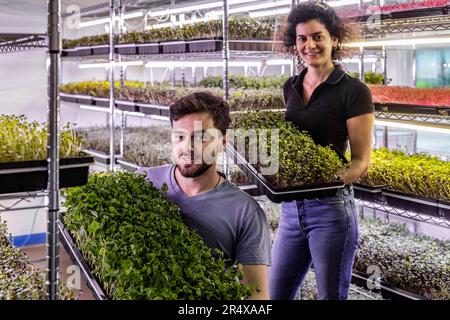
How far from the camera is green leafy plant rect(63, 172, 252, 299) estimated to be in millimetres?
1349

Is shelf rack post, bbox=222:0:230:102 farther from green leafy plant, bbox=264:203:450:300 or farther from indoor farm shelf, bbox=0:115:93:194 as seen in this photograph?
indoor farm shelf, bbox=0:115:93:194

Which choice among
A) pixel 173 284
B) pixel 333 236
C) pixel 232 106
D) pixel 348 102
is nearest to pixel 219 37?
pixel 232 106

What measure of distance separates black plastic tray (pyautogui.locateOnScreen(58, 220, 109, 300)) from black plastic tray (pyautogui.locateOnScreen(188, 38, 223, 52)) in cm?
194

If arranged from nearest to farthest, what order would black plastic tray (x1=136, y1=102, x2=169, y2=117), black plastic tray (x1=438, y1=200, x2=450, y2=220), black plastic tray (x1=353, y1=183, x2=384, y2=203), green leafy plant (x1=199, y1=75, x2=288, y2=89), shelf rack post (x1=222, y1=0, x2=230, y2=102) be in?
black plastic tray (x1=438, y1=200, x2=450, y2=220)
black plastic tray (x1=353, y1=183, x2=384, y2=203)
shelf rack post (x1=222, y1=0, x2=230, y2=102)
black plastic tray (x1=136, y1=102, x2=169, y2=117)
green leafy plant (x1=199, y1=75, x2=288, y2=89)

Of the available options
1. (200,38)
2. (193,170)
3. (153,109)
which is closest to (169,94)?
(153,109)

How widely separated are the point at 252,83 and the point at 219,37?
3.94 feet

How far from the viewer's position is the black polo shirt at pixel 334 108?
7.13 feet

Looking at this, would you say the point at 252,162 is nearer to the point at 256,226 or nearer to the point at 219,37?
the point at 256,226

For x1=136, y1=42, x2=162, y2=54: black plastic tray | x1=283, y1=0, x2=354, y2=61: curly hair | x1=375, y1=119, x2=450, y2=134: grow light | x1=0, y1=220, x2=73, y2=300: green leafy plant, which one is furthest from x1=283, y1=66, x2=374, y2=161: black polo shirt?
x1=136, y1=42, x2=162, y2=54: black plastic tray

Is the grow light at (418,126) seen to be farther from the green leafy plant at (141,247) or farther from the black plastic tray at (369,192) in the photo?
the green leafy plant at (141,247)

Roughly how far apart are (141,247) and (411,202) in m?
1.92

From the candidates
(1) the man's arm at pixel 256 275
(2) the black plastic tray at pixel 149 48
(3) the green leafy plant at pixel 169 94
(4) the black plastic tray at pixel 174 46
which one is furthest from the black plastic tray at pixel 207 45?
(1) the man's arm at pixel 256 275

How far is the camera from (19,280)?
1.64 metres

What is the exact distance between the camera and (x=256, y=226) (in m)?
1.82
